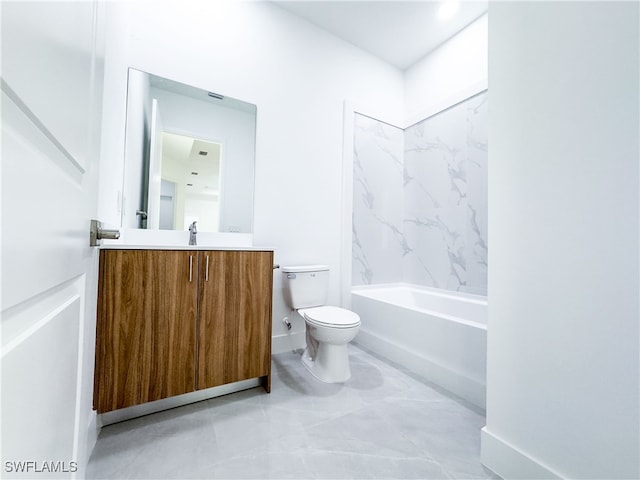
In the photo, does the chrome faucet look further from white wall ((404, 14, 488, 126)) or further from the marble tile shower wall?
white wall ((404, 14, 488, 126))

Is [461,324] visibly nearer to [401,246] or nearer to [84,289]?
[401,246]

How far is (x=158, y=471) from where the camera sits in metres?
1.11

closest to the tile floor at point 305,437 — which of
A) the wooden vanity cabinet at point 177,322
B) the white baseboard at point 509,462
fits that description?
the white baseboard at point 509,462

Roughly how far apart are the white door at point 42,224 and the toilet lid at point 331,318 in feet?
4.38

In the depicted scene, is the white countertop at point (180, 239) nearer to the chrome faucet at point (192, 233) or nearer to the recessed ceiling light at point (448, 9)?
the chrome faucet at point (192, 233)

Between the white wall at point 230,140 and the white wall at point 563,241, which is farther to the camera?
the white wall at point 230,140

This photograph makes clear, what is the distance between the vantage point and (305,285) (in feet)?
7.15

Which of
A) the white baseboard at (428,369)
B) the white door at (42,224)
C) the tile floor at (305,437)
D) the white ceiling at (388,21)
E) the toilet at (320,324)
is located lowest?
the tile floor at (305,437)

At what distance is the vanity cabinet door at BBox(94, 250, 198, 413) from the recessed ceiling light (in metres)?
2.80

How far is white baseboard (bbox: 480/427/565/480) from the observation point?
3.26 ft

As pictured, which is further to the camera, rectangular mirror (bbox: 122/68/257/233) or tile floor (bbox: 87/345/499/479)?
rectangular mirror (bbox: 122/68/257/233)

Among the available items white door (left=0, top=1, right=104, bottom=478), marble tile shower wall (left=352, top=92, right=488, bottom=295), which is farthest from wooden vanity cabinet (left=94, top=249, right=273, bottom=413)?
marble tile shower wall (left=352, top=92, right=488, bottom=295)

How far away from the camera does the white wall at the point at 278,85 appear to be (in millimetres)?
1871

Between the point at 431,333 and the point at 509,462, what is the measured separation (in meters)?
0.88
